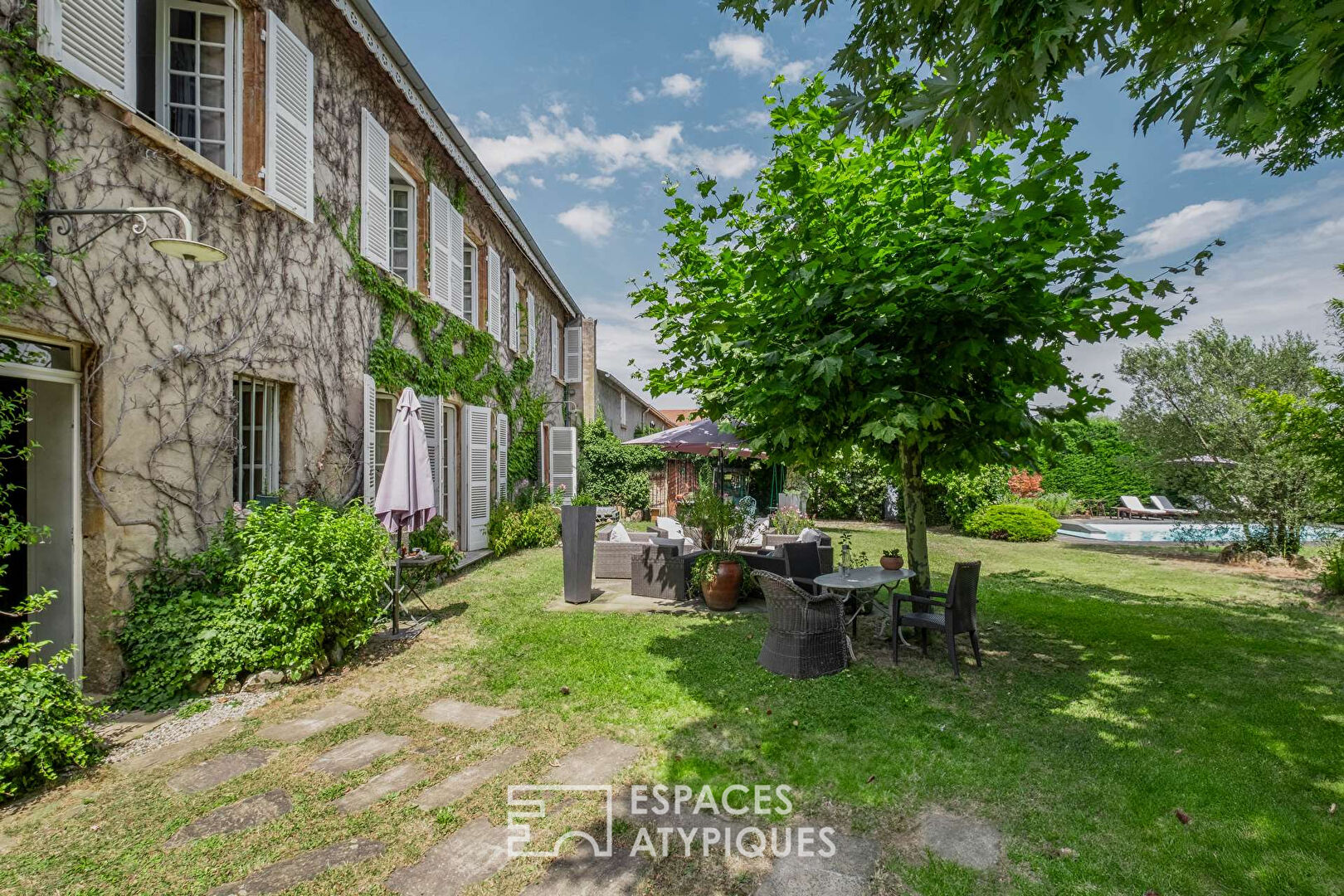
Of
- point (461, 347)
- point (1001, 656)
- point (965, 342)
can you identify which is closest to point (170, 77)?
point (461, 347)

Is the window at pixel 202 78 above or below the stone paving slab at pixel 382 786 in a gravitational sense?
above

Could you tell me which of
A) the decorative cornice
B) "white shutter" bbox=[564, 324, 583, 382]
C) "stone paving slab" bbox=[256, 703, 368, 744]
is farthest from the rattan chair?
"white shutter" bbox=[564, 324, 583, 382]

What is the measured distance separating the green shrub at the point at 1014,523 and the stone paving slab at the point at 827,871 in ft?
44.9

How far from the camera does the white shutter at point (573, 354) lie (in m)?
17.4

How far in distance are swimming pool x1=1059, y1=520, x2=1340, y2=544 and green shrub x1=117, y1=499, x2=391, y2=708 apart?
1412 centimetres

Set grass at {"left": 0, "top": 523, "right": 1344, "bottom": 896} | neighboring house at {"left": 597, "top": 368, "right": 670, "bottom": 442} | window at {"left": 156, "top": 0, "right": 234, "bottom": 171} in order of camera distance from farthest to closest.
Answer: neighboring house at {"left": 597, "top": 368, "right": 670, "bottom": 442} → window at {"left": 156, "top": 0, "right": 234, "bottom": 171} → grass at {"left": 0, "top": 523, "right": 1344, "bottom": 896}

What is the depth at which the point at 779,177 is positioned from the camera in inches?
177

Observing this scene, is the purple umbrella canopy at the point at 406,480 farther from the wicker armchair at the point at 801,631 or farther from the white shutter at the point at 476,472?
the white shutter at the point at 476,472

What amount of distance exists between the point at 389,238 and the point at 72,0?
12.6 ft

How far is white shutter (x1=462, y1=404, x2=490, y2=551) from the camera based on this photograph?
959 centimetres

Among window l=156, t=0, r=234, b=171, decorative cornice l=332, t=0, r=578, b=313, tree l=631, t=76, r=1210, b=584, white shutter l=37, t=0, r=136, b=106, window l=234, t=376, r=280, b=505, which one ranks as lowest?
window l=234, t=376, r=280, b=505

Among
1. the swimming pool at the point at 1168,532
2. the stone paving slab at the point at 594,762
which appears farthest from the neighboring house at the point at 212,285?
the swimming pool at the point at 1168,532

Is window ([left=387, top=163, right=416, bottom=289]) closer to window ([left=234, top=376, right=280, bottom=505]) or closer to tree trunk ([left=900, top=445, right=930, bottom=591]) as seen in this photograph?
window ([left=234, top=376, right=280, bottom=505])

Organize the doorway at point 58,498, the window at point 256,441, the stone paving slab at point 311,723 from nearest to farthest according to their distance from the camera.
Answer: the stone paving slab at point 311,723
the doorway at point 58,498
the window at point 256,441
